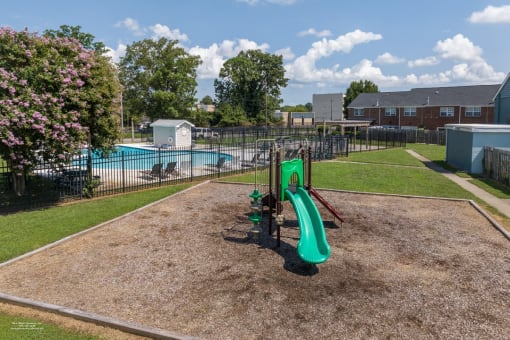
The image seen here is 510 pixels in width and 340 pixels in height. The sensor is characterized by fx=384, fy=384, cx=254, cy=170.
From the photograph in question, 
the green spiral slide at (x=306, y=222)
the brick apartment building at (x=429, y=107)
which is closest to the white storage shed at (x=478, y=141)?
the green spiral slide at (x=306, y=222)

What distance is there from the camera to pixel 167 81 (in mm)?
55875

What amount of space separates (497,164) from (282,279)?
1585 cm

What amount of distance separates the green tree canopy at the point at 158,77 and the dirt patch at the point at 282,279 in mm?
46194

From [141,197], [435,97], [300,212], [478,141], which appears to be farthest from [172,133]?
[435,97]

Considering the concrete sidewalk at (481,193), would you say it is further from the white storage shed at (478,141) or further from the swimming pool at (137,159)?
the swimming pool at (137,159)

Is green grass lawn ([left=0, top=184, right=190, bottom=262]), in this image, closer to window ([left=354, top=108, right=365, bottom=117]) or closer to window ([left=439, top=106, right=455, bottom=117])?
window ([left=439, top=106, right=455, bottom=117])

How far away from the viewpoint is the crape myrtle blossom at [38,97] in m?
11.8

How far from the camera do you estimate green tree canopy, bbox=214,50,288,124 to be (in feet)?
242

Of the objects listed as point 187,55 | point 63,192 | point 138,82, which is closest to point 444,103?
point 187,55

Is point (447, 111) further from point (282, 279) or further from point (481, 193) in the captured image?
point (282, 279)

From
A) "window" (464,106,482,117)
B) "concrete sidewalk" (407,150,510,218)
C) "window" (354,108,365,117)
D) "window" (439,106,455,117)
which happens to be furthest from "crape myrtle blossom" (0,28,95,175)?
"window" (354,108,365,117)

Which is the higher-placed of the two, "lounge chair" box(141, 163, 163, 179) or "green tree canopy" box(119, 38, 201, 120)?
"green tree canopy" box(119, 38, 201, 120)

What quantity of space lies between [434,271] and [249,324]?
402 centimetres

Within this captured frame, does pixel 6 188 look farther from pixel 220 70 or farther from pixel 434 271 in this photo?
pixel 220 70
